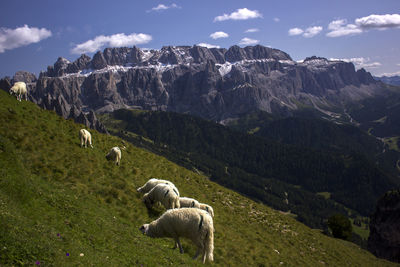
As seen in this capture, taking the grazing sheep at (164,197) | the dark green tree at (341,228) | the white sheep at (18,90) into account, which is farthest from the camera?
the dark green tree at (341,228)

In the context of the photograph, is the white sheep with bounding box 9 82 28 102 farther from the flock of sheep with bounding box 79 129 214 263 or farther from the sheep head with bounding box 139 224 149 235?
the flock of sheep with bounding box 79 129 214 263

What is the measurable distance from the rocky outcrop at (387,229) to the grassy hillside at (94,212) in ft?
253

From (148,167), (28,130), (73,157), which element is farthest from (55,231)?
(148,167)

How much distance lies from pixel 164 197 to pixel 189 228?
5137mm

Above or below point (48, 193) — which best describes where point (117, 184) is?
below

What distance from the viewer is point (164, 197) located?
2170 cm

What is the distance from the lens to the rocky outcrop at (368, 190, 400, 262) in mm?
95681

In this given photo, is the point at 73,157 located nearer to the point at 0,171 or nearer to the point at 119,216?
the point at 119,216

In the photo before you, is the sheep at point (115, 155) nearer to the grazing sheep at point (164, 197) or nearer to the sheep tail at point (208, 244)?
the grazing sheep at point (164, 197)

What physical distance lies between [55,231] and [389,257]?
122 meters

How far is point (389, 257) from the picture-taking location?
310 feet

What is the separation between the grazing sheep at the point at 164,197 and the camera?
21578 millimetres

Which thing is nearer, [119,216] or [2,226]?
[2,226]

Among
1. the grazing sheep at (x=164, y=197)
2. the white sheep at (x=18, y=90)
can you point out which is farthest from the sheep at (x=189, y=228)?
the white sheep at (x=18, y=90)
